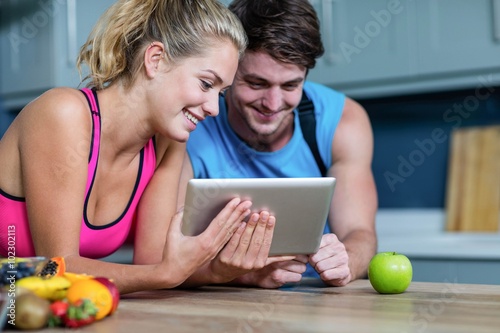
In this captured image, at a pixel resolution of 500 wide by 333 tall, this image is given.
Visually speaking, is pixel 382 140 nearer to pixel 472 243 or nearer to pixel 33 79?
pixel 472 243

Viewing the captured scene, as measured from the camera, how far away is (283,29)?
1.95 metres

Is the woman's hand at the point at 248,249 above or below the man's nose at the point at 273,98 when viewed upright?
below

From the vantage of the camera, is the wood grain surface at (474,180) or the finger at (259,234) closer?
the finger at (259,234)

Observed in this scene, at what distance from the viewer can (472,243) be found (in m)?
2.99

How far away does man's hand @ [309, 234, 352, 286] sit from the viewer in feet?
5.13

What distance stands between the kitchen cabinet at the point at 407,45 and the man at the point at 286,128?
88 centimetres

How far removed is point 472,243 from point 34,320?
2385mm

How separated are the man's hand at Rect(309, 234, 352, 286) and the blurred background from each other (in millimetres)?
1213

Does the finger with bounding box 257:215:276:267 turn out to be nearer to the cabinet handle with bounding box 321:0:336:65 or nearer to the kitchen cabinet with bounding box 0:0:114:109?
the cabinet handle with bounding box 321:0:336:65

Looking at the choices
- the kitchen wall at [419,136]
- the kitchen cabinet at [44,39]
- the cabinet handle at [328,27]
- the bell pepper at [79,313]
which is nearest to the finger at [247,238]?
the bell pepper at [79,313]

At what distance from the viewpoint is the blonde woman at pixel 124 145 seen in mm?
1416

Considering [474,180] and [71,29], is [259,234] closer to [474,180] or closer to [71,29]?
[474,180]

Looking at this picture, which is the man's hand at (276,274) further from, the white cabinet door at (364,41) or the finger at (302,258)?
the white cabinet door at (364,41)

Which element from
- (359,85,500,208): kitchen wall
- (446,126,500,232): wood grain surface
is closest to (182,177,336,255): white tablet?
(446,126,500,232): wood grain surface
